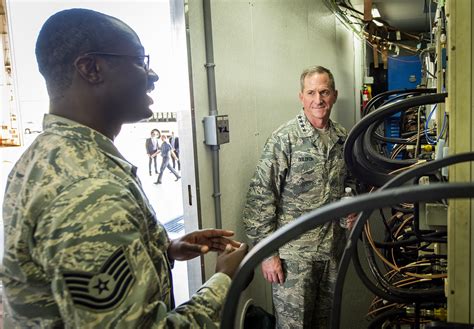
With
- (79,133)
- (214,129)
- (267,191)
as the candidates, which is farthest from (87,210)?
(267,191)

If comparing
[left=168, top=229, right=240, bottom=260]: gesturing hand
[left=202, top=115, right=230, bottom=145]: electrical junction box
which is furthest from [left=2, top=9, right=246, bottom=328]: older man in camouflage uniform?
[left=202, top=115, right=230, bottom=145]: electrical junction box

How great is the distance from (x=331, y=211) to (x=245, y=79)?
1.86m

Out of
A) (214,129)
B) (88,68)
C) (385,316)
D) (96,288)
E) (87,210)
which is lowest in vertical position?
(385,316)

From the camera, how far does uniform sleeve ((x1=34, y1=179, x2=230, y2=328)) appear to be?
0.73 m

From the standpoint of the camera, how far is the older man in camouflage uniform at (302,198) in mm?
2113

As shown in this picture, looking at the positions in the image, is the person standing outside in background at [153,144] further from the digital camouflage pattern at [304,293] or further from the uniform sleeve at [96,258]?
the uniform sleeve at [96,258]

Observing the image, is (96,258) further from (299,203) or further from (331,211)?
(299,203)

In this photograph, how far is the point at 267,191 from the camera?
2125mm

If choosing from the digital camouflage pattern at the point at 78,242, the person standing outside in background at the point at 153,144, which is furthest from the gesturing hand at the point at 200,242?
the person standing outside in background at the point at 153,144

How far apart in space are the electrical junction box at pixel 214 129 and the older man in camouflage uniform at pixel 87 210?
0.85 meters

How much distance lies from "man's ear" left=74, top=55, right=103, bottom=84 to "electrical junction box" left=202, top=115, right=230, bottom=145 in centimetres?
100

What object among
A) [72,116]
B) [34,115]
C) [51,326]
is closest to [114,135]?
[72,116]

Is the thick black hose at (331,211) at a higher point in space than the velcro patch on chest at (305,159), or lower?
higher

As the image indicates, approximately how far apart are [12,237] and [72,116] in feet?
0.93
